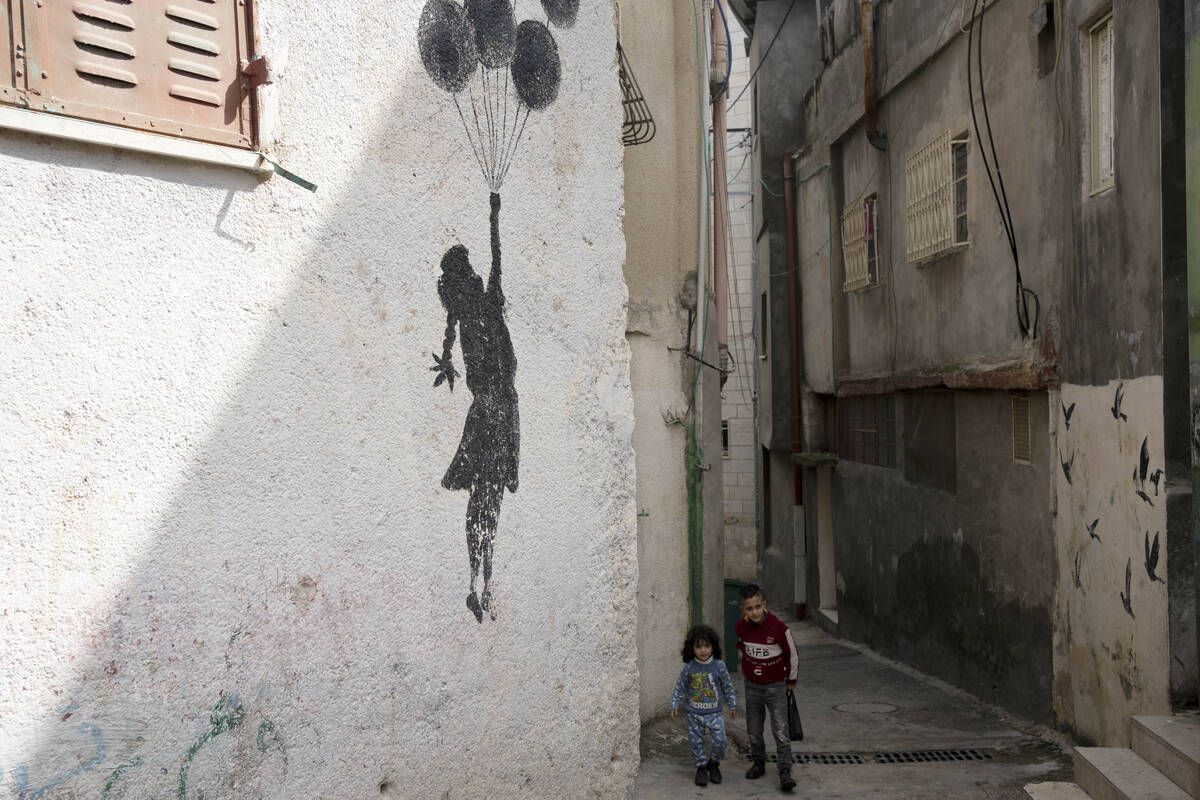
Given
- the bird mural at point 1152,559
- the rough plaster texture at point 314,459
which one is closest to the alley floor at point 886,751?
the rough plaster texture at point 314,459

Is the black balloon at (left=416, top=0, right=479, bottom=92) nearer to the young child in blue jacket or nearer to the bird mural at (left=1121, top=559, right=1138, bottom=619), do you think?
the young child in blue jacket

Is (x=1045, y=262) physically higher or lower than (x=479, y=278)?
higher

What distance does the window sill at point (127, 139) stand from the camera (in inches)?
122

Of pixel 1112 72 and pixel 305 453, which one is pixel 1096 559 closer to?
pixel 1112 72

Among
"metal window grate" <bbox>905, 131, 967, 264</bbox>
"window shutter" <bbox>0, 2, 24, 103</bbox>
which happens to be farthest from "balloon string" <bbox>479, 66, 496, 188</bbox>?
"metal window grate" <bbox>905, 131, 967, 264</bbox>

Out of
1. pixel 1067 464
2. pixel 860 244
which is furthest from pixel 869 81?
pixel 1067 464

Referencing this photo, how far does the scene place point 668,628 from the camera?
710 cm

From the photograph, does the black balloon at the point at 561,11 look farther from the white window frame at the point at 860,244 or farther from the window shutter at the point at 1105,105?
the white window frame at the point at 860,244

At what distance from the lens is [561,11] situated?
512 centimetres

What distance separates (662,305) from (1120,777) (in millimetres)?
3661

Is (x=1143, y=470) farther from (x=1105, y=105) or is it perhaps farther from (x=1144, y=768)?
(x=1105, y=105)

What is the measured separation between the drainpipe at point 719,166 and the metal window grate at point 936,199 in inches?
111

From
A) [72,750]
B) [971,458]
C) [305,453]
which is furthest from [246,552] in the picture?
[971,458]

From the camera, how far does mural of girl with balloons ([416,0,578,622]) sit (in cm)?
454
